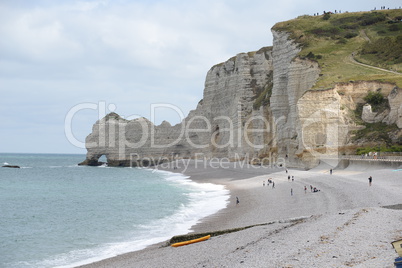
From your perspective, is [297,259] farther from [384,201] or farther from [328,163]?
[328,163]

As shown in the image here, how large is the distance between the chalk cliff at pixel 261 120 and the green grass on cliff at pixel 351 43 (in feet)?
6.38

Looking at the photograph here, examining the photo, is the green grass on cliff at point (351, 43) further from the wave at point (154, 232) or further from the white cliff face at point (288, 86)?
the wave at point (154, 232)

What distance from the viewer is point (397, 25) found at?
69750 mm

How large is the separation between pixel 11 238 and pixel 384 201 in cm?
2018

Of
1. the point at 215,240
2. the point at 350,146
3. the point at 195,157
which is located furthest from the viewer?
the point at 195,157

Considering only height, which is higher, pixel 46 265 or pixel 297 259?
pixel 297 259

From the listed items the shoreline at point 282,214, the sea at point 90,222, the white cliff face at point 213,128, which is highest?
the white cliff face at point 213,128

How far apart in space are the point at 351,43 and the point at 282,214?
45.0m

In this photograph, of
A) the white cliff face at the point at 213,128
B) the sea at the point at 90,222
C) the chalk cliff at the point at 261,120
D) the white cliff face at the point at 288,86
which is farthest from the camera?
the white cliff face at the point at 213,128

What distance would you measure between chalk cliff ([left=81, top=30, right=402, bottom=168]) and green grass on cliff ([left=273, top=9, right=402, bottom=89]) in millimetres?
1944

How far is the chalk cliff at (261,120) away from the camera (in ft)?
145

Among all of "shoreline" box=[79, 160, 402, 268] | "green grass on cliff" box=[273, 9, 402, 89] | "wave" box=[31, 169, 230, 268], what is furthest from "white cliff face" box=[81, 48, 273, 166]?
"wave" box=[31, 169, 230, 268]

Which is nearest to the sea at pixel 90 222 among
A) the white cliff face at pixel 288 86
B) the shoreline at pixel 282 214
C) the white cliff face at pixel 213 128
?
the shoreline at pixel 282 214

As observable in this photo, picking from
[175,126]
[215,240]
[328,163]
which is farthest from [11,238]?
[175,126]
